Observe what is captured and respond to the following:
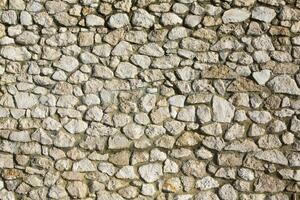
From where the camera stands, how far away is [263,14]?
5.42 metres

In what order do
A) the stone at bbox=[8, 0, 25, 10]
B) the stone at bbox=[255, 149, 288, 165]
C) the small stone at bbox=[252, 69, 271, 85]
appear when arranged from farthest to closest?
the stone at bbox=[8, 0, 25, 10]
the small stone at bbox=[252, 69, 271, 85]
the stone at bbox=[255, 149, 288, 165]

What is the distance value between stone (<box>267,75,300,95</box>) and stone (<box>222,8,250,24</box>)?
661mm

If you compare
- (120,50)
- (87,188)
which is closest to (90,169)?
(87,188)

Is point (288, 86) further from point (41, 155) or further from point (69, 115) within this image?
point (41, 155)

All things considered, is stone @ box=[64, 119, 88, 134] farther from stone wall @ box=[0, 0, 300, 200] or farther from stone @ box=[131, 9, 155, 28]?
stone @ box=[131, 9, 155, 28]

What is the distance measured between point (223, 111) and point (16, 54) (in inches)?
81.8

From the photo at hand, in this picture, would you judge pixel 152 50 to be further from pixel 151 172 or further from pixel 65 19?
pixel 151 172

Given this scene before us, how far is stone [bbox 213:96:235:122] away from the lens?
5.30 m

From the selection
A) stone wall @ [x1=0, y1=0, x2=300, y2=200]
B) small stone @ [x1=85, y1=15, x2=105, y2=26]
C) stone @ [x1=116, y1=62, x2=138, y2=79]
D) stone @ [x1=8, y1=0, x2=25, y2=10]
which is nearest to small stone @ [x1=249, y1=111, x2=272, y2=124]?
stone wall @ [x1=0, y1=0, x2=300, y2=200]

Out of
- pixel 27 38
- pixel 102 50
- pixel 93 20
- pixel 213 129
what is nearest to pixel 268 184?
pixel 213 129

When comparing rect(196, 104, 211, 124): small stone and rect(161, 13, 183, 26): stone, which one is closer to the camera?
rect(196, 104, 211, 124): small stone

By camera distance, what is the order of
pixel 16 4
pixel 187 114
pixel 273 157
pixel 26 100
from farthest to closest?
pixel 16 4 → pixel 26 100 → pixel 187 114 → pixel 273 157

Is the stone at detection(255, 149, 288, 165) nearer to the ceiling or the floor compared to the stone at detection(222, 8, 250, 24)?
nearer to the floor

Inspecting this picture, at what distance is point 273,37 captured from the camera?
5.39m
